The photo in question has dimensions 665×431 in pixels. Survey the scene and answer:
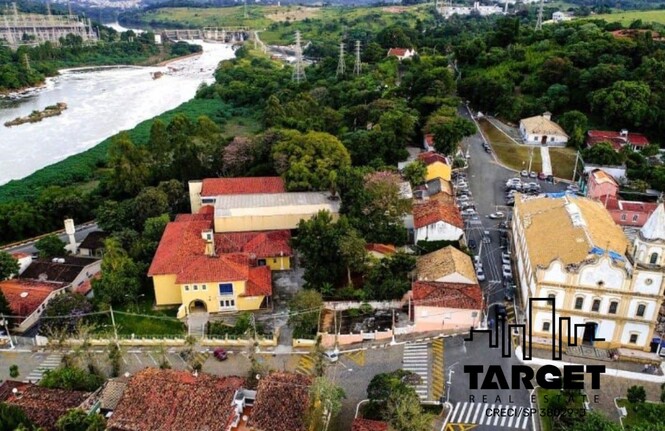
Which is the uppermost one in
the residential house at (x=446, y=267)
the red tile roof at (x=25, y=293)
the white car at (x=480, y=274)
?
the residential house at (x=446, y=267)

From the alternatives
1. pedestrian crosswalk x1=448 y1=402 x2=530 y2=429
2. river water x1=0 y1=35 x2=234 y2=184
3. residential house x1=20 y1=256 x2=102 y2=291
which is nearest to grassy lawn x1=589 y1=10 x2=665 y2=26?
river water x1=0 y1=35 x2=234 y2=184

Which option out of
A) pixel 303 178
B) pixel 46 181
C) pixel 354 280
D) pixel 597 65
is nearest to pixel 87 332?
pixel 354 280

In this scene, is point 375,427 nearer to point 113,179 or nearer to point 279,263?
point 279,263

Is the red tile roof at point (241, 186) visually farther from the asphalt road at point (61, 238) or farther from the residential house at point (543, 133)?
the residential house at point (543, 133)

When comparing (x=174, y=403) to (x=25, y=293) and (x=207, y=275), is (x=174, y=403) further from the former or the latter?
(x=25, y=293)

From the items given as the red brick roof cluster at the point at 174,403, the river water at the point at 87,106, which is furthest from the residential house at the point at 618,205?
the river water at the point at 87,106

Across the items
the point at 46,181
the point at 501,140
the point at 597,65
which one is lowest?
the point at 46,181

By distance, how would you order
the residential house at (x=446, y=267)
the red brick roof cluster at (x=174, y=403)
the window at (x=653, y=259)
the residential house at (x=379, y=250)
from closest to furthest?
1. the red brick roof cluster at (x=174, y=403)
2. the window at (x=653, y=259)
3. the residential house at (x=446, y=267)
4. the residential house at (x=379, y=250)
